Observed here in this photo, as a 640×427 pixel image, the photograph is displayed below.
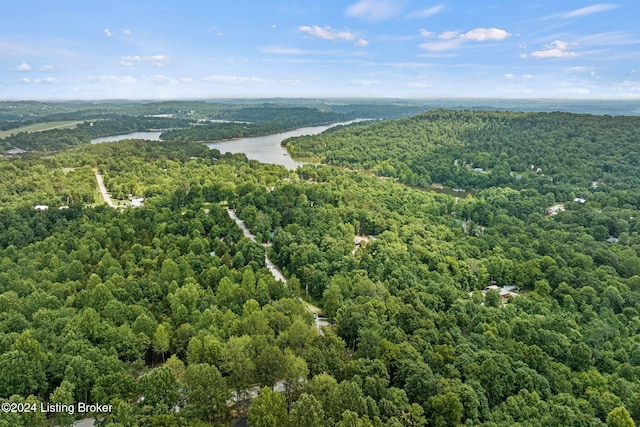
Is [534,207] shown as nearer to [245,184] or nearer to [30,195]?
[245,184]

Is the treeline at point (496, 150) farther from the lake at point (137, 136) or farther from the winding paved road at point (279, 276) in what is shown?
the lake at point (137, 136)

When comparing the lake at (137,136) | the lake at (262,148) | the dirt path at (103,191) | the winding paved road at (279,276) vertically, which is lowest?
the winding paved road at (279,276)

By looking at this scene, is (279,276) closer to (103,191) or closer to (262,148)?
(103,191)

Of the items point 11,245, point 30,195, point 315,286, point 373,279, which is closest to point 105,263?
point 11,245

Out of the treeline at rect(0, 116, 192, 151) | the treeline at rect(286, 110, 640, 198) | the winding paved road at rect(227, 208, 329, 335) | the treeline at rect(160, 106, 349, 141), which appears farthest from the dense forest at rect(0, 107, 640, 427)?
the treeline at rect(160, 106, 349, 141)

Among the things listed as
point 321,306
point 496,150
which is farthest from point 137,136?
point 321,306

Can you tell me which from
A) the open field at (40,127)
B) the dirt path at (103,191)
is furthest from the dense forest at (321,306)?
the open field at (40,127)
